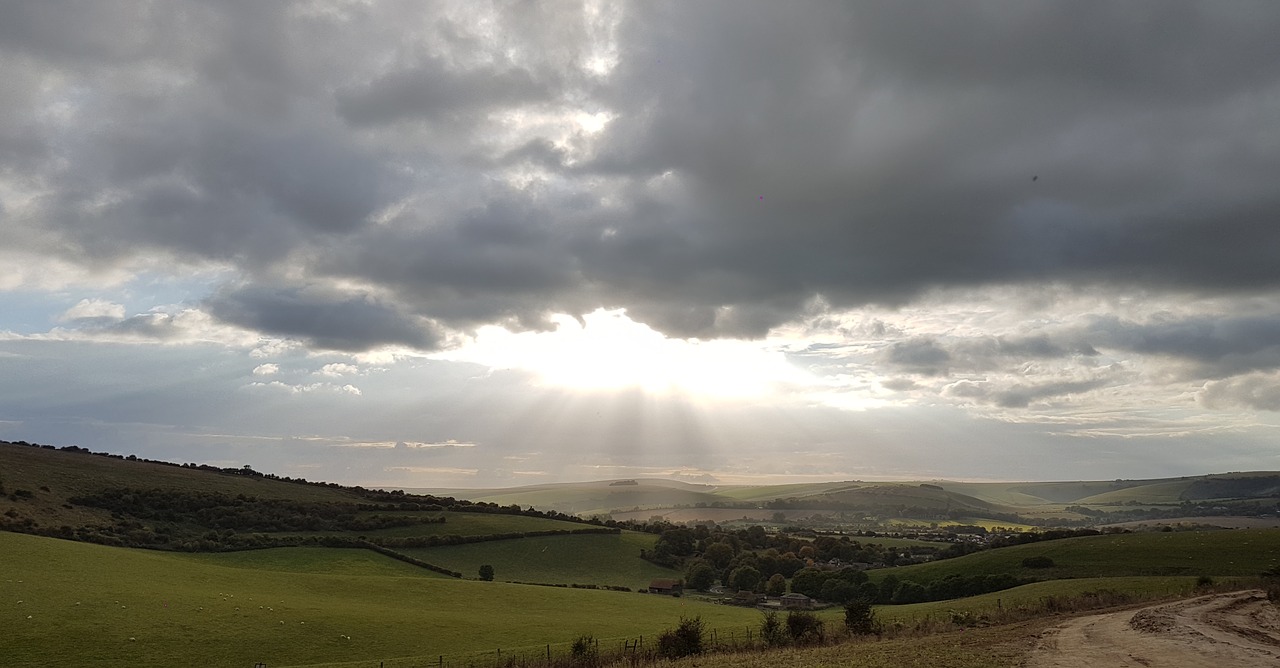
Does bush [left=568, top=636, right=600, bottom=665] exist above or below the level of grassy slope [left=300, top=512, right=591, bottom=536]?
above

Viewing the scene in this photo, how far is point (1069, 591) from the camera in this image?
67188 millimetres

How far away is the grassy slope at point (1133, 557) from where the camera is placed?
81688mm

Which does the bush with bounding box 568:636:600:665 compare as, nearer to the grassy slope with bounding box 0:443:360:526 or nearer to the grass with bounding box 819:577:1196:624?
the grass with bounding box 819:577:1196:624

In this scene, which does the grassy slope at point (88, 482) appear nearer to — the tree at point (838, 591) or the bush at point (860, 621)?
the tree at point (838, 591)

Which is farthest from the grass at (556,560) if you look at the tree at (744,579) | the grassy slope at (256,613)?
the grassy slope at (256,613)

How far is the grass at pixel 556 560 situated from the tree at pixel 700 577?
5.95 m

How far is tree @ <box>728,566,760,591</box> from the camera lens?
116 m

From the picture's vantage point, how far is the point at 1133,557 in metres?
90.9

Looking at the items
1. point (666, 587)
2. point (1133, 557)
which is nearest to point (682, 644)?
point (666, 587)

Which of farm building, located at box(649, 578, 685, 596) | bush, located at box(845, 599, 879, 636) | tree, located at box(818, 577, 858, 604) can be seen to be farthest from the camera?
farm building, located at box(649, 578, 685, 596)

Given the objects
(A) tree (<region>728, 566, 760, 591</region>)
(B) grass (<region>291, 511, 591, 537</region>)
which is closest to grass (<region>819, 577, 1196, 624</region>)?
(A) tree (<region>728, 566, 760, 591</region>)

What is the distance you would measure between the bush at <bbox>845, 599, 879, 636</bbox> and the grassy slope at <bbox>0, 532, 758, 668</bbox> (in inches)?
852

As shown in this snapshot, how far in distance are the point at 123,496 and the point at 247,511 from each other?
19281 mm

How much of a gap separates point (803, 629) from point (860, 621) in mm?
4600
